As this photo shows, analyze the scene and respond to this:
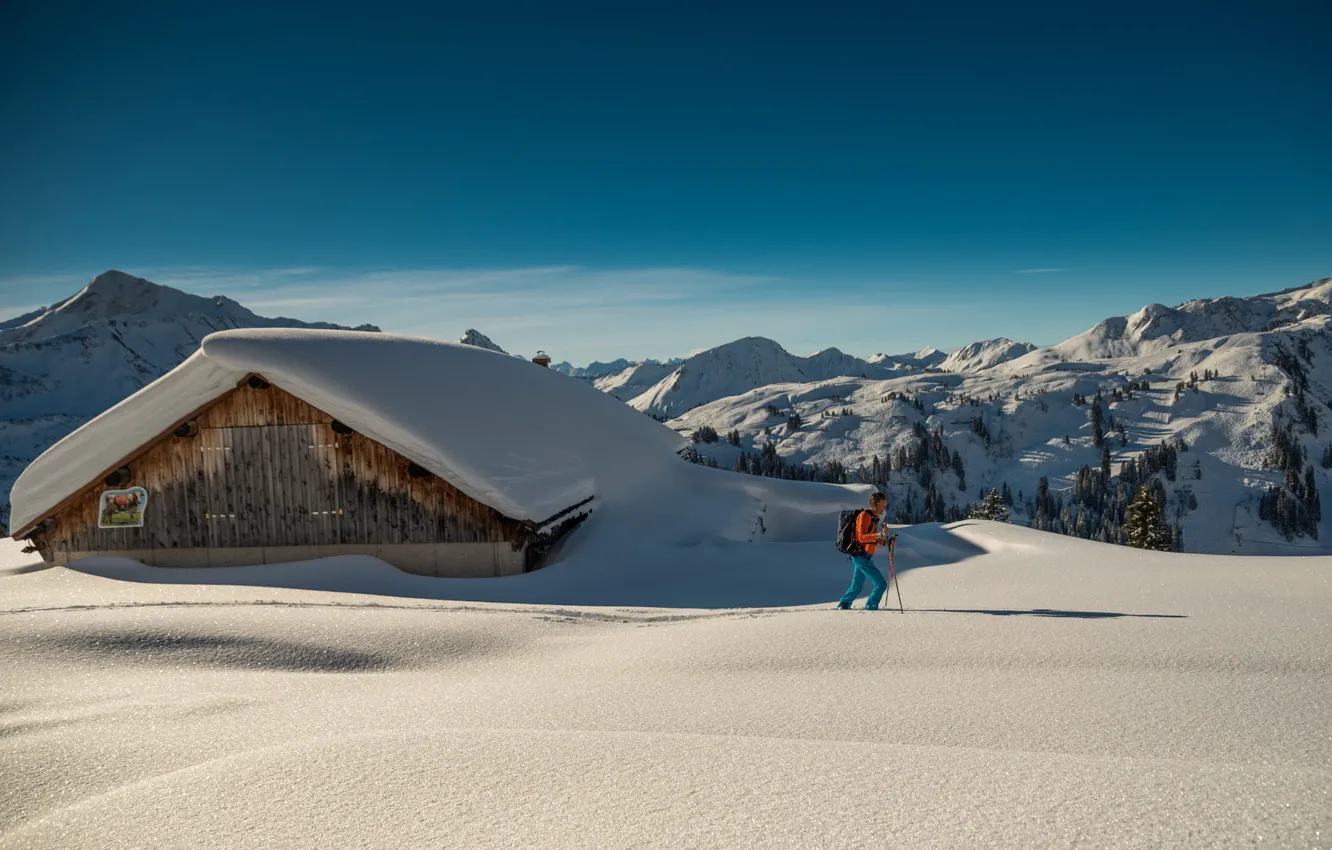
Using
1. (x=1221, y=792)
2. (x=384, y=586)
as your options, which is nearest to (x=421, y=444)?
(x=384, y=586)

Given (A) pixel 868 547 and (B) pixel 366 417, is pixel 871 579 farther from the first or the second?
(B) pixel 366 417

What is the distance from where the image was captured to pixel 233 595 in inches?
464

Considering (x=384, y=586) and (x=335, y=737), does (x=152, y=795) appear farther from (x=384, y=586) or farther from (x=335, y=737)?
(x=384, y=586)


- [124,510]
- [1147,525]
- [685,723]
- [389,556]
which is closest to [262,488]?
[124,510]

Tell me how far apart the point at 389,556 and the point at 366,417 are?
3179mm

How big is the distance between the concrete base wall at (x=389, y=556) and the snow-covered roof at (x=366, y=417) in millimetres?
1189

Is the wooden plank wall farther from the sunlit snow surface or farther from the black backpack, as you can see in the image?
the black backpack

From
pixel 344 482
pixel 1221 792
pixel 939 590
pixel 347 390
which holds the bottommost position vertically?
pixel 939 590

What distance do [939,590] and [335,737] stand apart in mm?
10106

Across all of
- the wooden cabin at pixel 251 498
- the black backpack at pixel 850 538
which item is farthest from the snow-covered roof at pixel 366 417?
the black backpack at pixel 850 538

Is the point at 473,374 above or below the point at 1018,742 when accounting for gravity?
above

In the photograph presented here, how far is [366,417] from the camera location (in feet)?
50.6

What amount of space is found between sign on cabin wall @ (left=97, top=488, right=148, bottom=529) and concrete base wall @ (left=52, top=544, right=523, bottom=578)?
63 centimetres

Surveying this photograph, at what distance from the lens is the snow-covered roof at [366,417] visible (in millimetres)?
15344
